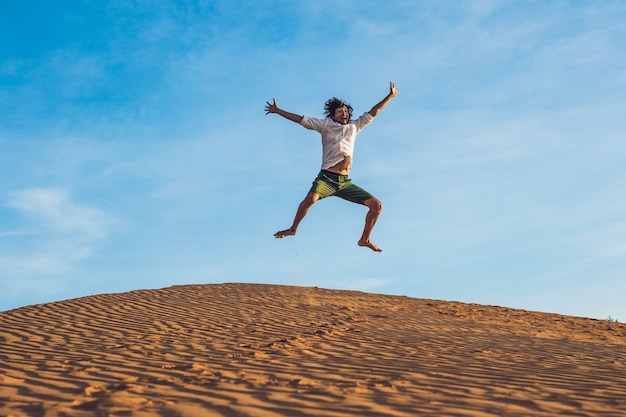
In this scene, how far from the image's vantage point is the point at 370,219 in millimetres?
9922

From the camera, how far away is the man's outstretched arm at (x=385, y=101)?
10.0m

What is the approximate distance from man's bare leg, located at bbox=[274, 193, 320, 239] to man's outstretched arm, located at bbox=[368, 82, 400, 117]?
64.8 inches

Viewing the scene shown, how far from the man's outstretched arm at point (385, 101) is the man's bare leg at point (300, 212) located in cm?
164

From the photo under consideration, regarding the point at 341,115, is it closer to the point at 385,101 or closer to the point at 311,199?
the point at 385,101

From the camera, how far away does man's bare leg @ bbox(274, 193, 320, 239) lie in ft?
30.8

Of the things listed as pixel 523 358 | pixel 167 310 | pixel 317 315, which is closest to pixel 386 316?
pixel 317 315

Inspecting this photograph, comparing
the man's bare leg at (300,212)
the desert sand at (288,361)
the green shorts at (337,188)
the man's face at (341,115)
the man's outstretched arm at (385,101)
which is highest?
the man's outstretched arm at (385,101)

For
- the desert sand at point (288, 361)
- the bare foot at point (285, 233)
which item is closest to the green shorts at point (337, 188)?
the bare foot at point (285, 233)

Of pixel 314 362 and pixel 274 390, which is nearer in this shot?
pixel 274 390

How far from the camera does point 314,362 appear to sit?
678 cm

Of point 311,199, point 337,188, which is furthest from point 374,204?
point 311,199

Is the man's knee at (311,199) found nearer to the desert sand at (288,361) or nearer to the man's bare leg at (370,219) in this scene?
the man's bare leg at (370,219)

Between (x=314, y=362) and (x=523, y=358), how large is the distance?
9.50ft

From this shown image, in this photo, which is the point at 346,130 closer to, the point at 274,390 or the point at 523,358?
the point at 523,358
